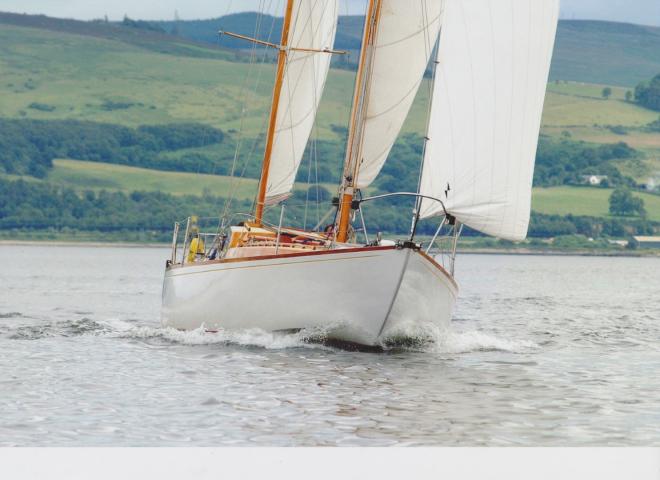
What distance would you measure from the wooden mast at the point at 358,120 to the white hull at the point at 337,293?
1.21 metres

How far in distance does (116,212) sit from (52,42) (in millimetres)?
70422

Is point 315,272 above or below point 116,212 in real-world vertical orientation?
above

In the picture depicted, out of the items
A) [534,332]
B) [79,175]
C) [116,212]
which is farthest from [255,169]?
[534,332]

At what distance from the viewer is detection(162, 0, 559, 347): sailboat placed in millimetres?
14883

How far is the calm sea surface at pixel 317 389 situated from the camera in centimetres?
1112

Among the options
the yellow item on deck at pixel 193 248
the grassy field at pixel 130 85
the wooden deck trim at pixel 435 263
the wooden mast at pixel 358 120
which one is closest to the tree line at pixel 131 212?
the grassy field at pixel 130 85

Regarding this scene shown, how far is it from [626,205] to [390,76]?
55.7 m

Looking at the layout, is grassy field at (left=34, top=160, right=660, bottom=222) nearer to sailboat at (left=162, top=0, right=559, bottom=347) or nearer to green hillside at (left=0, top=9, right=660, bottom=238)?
green hillside at (left=0, top=9, right=660, bottom=238)

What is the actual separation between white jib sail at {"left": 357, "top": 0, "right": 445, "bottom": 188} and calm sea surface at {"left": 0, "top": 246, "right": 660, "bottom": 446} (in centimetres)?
299

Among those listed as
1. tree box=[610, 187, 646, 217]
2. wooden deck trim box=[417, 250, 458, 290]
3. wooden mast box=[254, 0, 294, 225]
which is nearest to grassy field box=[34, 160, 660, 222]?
tree box=[610, 187, 646, 217]

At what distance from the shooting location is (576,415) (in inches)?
493

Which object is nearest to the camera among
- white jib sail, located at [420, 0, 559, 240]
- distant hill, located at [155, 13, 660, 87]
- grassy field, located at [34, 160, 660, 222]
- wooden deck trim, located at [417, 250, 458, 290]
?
white jib sail, located at [420, 0, 559, 240]

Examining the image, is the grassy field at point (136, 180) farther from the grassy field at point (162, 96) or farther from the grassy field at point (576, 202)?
the grassy field at point (576, 202)

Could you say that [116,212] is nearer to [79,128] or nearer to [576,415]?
[79,128]
